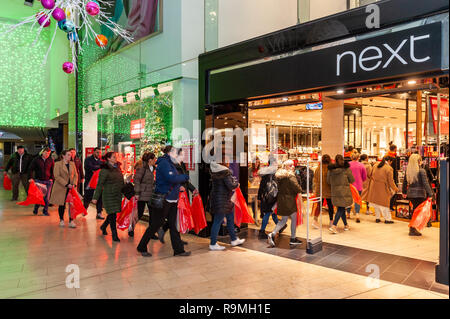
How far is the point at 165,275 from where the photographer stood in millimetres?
4402

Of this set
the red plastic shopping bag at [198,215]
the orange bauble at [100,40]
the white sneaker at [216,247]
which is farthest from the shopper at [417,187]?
the orange bauble at [100,40]

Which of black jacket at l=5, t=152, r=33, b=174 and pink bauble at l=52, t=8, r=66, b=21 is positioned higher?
pink bauble at l=52, t=8, r=66, b=21

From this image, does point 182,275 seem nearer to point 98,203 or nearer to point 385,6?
point 385,6

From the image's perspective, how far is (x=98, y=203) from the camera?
8.36m

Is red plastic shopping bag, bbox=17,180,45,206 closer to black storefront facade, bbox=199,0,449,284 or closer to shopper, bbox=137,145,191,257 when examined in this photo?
black storefront facade, bbox=199,0,449,284

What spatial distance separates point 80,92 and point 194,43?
693cm

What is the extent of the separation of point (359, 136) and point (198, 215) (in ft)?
32.2

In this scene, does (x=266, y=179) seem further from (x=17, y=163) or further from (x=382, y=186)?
(x=17, y=163)

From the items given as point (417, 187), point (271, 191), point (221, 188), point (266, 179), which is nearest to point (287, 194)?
point (271, 191)

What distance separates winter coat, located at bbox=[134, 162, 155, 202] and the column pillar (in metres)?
7.12

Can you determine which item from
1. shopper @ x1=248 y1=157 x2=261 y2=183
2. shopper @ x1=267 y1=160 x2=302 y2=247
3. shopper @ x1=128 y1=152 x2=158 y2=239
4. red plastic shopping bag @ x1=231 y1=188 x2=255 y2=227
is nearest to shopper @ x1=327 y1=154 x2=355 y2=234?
shopper @ x1=267 y1=160 x2=302 y2=247

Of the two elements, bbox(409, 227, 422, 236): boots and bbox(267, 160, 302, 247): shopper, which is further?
bbox(409, 227, 422, 236): boots

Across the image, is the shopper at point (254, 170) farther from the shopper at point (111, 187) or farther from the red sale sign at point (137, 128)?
the shopper at point (111, 187)

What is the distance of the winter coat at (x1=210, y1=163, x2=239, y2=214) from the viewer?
5.46 meters
